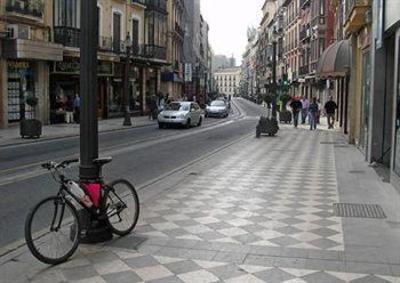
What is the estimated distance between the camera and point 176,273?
5926 mm

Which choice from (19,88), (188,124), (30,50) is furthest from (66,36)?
(188,124)

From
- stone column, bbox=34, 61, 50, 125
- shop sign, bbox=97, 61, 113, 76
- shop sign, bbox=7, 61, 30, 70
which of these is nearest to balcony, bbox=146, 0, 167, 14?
shop sign, bbox=97, 61, 113, 76

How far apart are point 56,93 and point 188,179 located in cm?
2195

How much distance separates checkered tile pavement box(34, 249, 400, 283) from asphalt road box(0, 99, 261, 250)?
1.50 m

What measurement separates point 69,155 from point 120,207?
1013cm

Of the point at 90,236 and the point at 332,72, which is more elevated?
the point at 332,72

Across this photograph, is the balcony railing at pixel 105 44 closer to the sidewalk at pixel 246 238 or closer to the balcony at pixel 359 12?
the balcony at pixel 359 12

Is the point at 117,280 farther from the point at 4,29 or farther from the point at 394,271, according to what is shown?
the point at 4,29

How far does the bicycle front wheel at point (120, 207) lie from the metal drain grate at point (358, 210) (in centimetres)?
302

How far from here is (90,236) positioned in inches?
274

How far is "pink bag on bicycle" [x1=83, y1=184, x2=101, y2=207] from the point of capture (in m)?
6.93

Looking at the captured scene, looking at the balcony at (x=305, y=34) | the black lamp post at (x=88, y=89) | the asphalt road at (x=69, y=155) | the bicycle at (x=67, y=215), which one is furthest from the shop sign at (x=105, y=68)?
the black lamp post at (x=88, y=89)

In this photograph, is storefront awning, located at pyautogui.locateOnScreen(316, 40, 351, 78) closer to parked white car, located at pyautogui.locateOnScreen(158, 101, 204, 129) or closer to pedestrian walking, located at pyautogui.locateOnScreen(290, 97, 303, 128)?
parked white car, located at pyautogui.locateOnScreen(158, 101, 204, 129)

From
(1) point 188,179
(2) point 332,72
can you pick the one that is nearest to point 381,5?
(1) point 188,179
